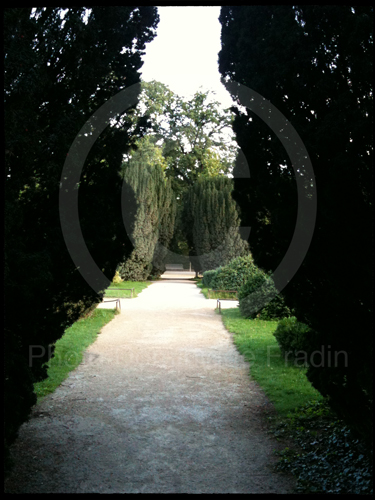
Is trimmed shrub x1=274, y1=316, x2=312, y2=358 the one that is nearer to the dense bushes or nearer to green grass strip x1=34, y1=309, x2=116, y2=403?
green grass strip x1=34, y1=309, x2=116, y2=403

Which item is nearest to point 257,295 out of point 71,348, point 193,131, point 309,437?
point 71,348

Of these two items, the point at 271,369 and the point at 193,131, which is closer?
the point at 271,369

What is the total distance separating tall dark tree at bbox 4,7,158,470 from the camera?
10.9ft

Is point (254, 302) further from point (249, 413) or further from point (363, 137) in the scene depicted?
point (363, 137)

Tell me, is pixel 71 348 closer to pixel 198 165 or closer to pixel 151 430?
pixel 151 430

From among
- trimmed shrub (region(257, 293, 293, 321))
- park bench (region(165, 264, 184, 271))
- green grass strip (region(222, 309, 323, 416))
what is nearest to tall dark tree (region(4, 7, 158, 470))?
green grass strip (region(222, 309, 323, 416))

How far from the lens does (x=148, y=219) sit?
94.4 ft

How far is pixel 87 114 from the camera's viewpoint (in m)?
5.12

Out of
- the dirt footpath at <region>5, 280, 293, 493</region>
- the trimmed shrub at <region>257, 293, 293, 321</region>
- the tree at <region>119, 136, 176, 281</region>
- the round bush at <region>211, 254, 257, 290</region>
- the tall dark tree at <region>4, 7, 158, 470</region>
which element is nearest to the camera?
the tall dark tree at <region>4, 7, 158, 470</region>

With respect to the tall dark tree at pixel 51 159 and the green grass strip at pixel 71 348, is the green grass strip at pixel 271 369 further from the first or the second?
the green grass strip at pixel 71 348

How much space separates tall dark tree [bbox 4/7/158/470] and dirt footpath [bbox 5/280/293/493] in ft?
2.53

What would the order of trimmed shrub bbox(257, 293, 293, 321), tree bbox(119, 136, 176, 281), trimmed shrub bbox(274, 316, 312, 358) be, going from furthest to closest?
tree bbox(119, 136, 176, 281)
trimmed shrub bbox(257, 293, 293, 321)
trimmed shrub bbox(274, 316, 312, 358)

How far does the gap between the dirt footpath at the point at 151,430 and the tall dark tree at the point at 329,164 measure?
3.98 feet

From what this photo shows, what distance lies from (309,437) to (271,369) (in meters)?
3.11
